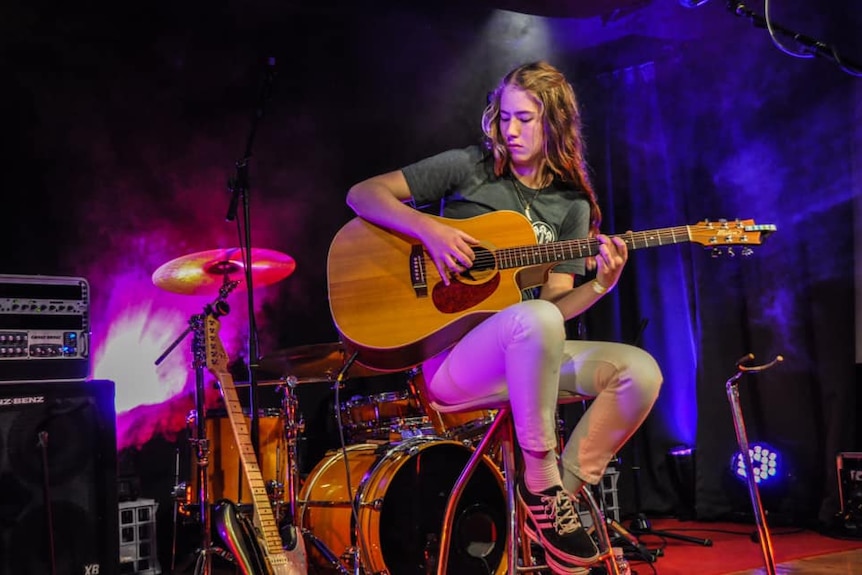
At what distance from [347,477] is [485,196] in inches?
56.4

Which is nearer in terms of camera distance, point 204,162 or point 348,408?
point 348,408

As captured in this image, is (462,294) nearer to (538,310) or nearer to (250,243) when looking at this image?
(538,310)

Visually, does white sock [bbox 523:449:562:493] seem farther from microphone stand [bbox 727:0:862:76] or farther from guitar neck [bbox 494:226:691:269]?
microphone stand [bbox 727:0:862:76]

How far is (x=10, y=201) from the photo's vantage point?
4.49m

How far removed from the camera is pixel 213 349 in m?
3.85

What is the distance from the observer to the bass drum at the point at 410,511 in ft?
12.3

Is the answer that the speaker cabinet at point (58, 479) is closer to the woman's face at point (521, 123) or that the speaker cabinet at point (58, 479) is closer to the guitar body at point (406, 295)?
the guitar body at point (406, 295)

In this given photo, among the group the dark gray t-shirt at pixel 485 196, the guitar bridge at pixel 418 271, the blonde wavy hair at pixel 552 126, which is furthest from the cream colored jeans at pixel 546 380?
the blonde wavy hair at pixel 552 126

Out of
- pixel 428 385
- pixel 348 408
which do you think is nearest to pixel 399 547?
pixel 348 408

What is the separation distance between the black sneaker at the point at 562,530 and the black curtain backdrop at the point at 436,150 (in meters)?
2.25

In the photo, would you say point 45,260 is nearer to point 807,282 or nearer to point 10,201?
point 10,201

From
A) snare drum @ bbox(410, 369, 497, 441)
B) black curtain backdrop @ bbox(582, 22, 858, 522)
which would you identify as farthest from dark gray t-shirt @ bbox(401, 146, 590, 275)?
black curtain backdrop @ bbox(582, 22, 858, 522)

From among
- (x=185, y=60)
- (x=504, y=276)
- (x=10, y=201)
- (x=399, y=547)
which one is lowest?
(x=399, y=547)

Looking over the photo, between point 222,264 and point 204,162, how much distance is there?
1.30 meters
